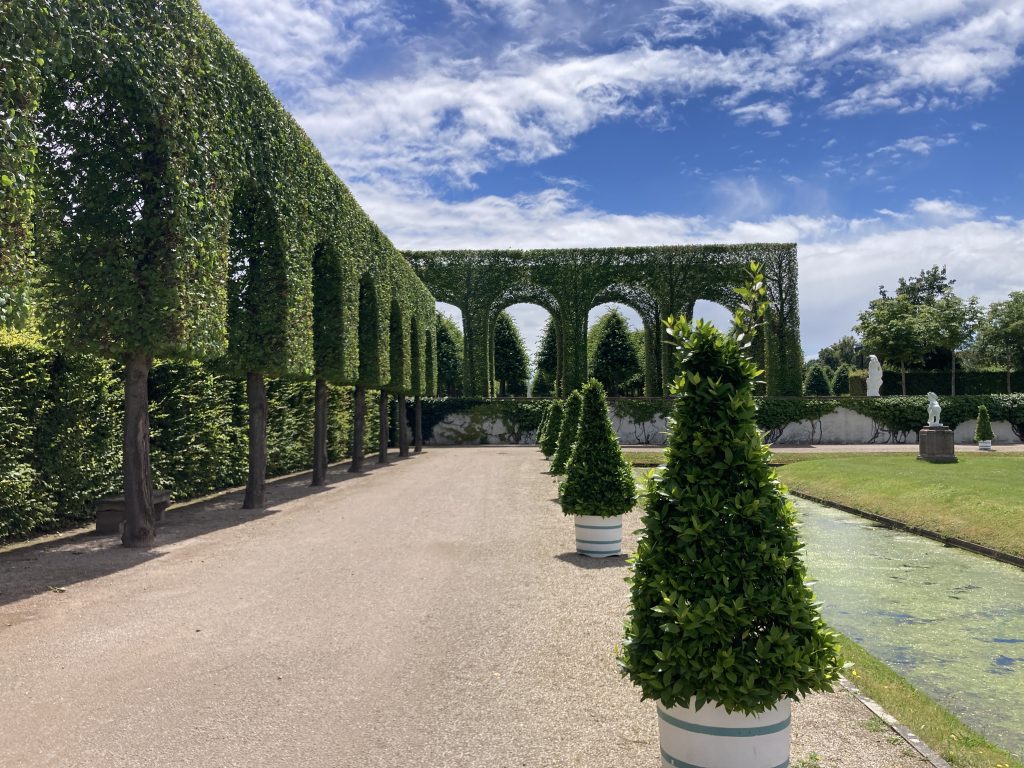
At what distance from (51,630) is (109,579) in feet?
7.41

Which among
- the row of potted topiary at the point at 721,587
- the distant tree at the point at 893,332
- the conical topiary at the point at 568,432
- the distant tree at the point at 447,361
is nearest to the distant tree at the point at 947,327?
the distant tree at the point at 893,332

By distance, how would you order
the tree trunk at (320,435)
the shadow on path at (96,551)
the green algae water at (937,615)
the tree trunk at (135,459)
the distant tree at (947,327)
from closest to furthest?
the green algae water at (937,615)
the shadow on path at (96,551)
the tree trunk at (135,459)
the tree trunk at (320,435)
the distant tree at (947,327)

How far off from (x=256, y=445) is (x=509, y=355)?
52474 mm

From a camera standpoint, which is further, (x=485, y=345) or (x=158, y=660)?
(x=485, y=345)

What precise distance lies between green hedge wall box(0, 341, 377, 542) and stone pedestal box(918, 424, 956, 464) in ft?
75.4

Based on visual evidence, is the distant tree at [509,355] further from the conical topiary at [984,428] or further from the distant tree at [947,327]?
the conical topiary at [984,428]

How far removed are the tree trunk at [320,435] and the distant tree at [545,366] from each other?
4864 cm

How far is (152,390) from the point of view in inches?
606

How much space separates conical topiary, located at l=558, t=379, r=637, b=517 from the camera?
10.4m

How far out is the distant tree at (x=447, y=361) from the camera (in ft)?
218

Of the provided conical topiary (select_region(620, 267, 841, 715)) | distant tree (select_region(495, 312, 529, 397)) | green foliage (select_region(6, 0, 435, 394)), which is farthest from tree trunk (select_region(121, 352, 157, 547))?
distant tree (select_region(495, 312, 529, 397))

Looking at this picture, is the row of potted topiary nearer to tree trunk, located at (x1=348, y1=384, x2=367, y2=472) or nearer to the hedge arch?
tree trunk, located at (x1=348, y1=384, x2=367, y2=472)

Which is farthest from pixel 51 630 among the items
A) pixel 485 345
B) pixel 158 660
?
pixel 485 345

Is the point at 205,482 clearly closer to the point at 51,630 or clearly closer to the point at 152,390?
the point at 152,390
